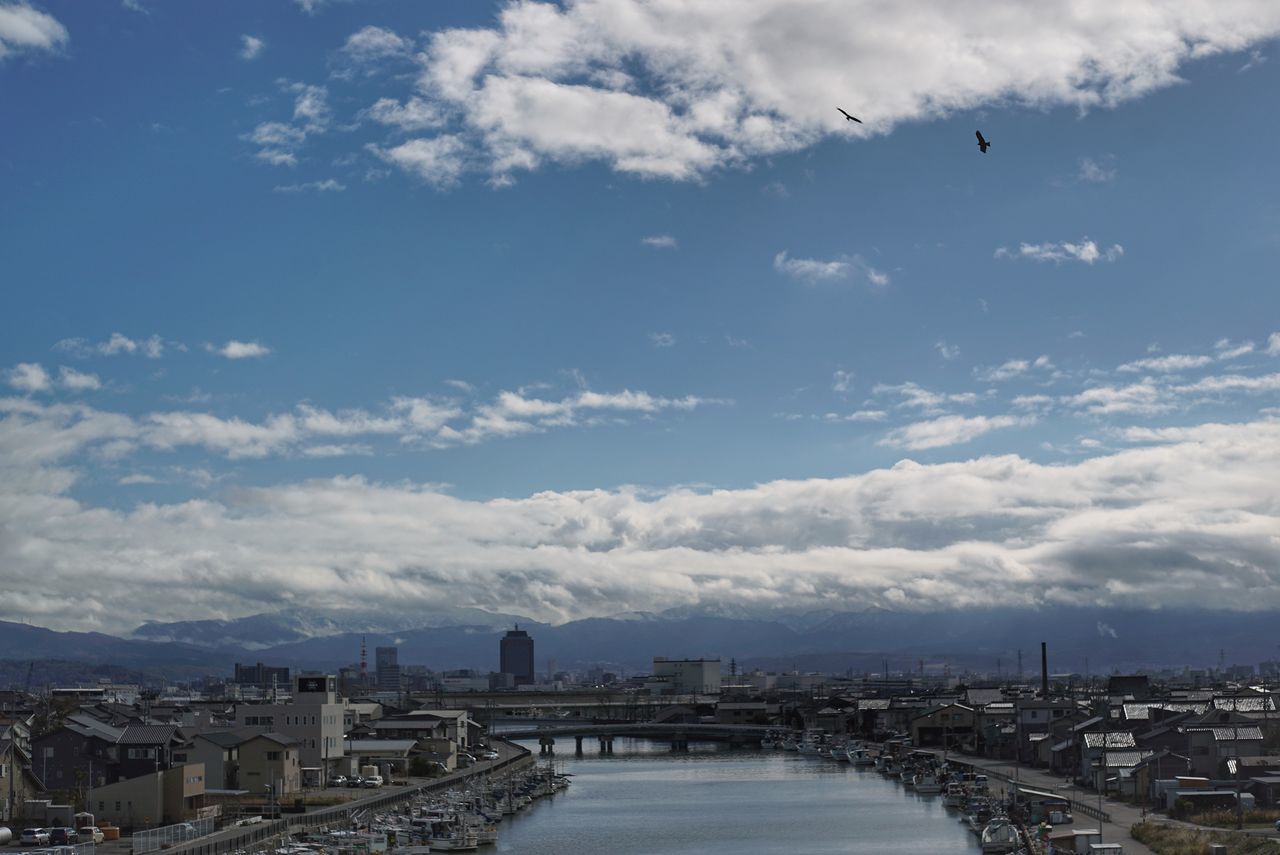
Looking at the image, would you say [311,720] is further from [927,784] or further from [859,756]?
[859,756]

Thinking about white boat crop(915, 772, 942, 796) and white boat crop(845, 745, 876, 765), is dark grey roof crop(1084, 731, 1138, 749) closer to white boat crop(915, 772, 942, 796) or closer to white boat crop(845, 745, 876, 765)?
white boat crop(915, 772, 942, 796)

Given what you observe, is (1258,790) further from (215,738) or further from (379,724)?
(379,724)

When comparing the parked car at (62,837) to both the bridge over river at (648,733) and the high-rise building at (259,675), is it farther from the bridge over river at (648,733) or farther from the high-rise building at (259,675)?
the high-rise building at (259,675)

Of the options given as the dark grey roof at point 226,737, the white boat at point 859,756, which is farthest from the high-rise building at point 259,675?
the dark grey roof at point 226,737

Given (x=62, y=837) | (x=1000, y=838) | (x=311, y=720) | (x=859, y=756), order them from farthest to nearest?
(x=859, y=756) → (x=311, y=720) → (x=1000, y=838) → (x=62, y=837)

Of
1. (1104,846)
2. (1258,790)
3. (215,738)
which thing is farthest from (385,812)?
(1258,790)

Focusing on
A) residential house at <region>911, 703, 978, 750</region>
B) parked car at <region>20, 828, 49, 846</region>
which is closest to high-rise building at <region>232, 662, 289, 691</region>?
residential house at <region>911, 703, 978, 750</region>

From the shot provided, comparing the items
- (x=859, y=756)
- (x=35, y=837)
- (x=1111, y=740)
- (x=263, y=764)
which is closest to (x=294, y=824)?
(x=35, y=837)
